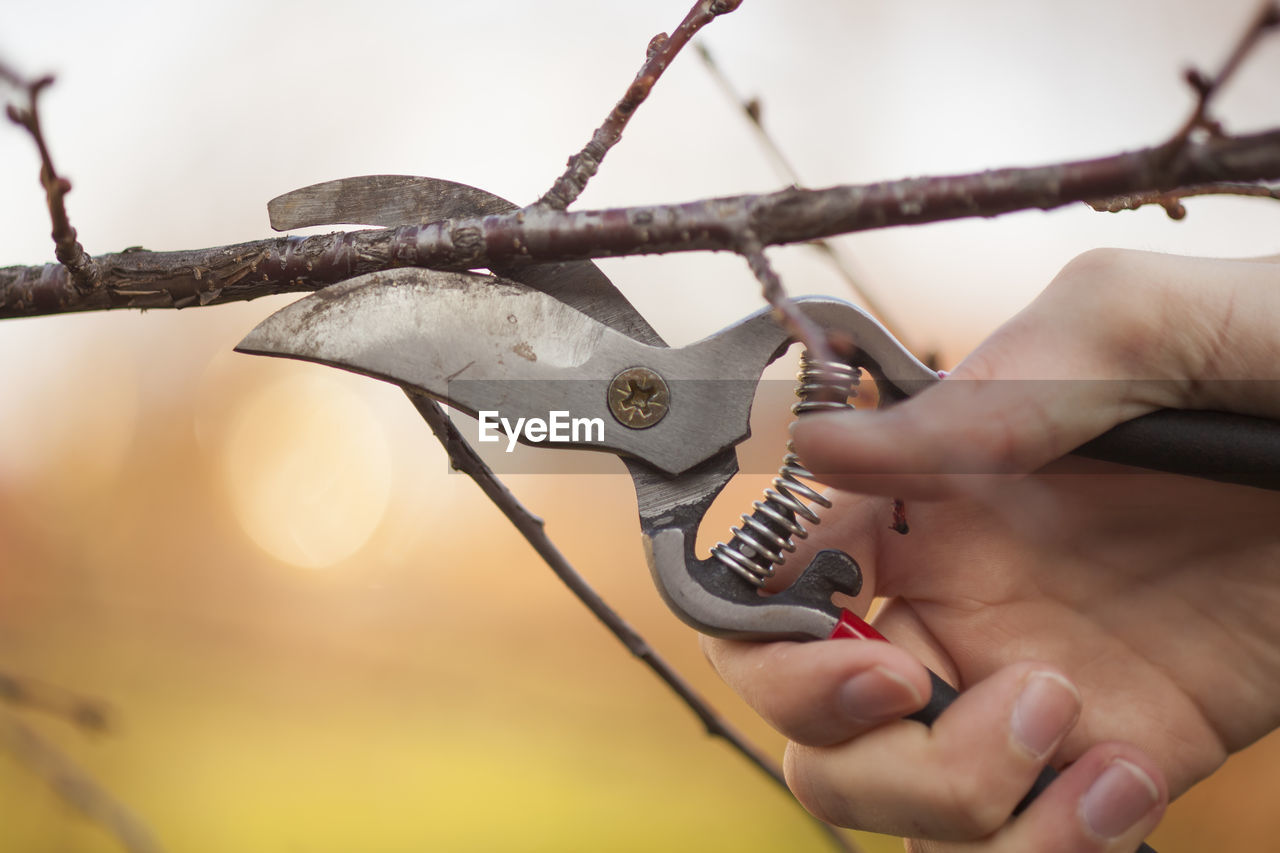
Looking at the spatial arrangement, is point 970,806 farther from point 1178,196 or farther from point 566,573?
point 1178,196

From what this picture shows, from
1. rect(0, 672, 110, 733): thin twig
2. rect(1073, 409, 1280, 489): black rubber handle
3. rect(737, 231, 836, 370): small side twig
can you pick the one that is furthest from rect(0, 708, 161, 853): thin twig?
rect(1073, 409, 1280, 489): black rubber handle

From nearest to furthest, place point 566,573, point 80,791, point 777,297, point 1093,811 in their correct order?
1. point 777,297
2. point 1093,811
3. point 566,573
4. point 80,791

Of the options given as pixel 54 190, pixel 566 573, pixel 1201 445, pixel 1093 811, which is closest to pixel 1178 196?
pixel 1201 445

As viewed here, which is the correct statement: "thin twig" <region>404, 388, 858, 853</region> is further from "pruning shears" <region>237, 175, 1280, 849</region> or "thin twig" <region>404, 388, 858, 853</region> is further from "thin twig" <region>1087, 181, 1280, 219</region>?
"thin twig" <region>1087, 181, 1280, 219</region>

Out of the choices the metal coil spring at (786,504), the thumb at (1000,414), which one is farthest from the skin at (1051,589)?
the metal coil spring at (786,504)

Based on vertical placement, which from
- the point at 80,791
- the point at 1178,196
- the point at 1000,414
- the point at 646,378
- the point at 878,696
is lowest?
the point at 80,791

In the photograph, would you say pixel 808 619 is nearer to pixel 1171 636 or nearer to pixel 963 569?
pixel 963 569
